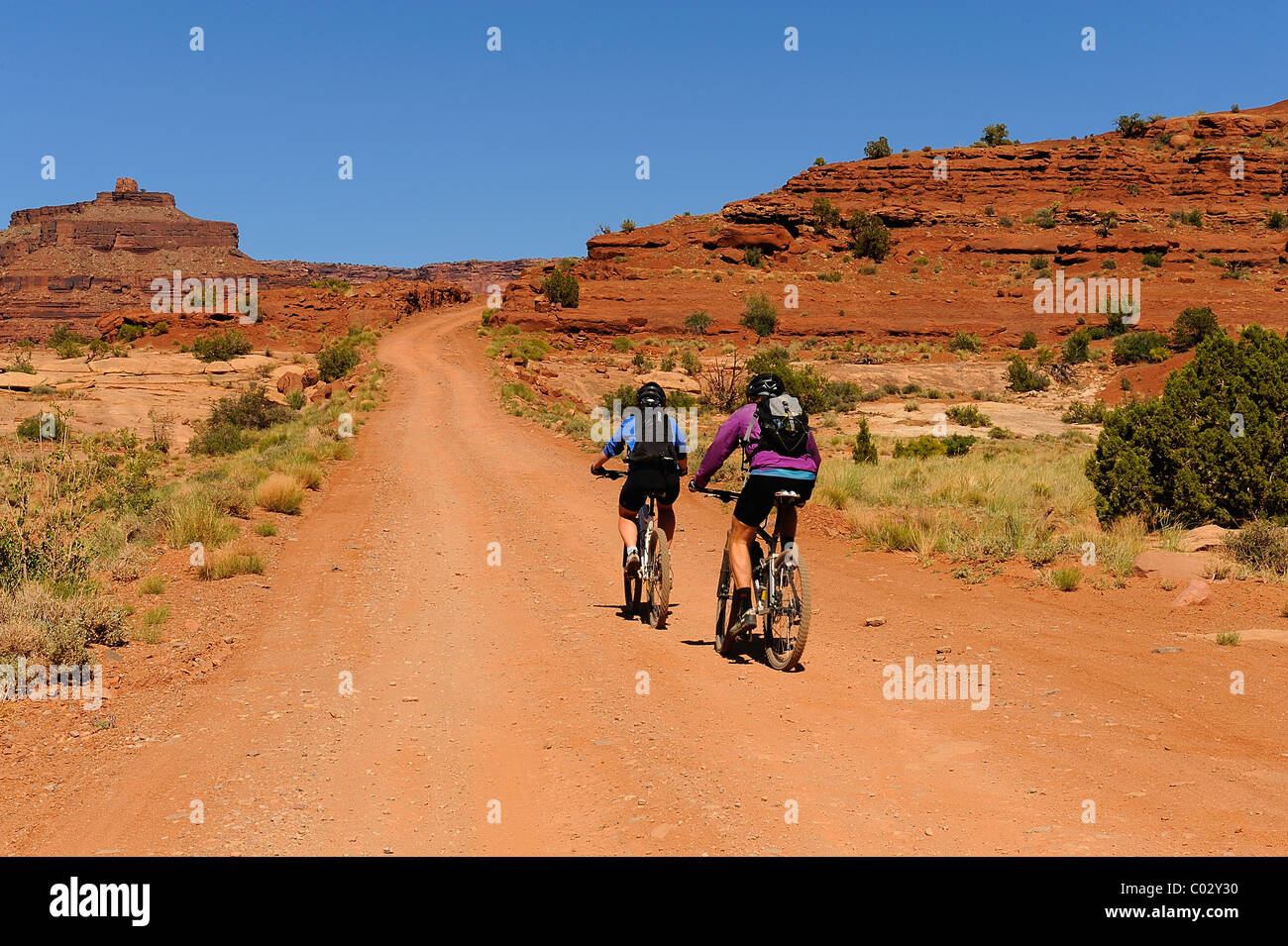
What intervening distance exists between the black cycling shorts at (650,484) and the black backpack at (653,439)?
0.29 feet

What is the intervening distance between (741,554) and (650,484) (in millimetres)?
1326

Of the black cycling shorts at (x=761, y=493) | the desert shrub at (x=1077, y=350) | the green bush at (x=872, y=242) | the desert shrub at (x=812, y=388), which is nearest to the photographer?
the black cycling shorts at (x=761, y=493)

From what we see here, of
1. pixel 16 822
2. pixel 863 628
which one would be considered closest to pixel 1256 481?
pixel 863 628

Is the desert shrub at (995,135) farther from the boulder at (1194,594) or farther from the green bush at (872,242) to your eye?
the boulder at (1194,594)

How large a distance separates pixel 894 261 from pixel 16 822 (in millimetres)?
69475

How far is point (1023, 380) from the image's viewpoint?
37.6m

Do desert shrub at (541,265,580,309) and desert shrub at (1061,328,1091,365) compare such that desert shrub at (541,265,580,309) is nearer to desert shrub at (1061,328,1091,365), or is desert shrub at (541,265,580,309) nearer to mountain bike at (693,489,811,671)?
desert shrub at (1061,328,1091,365)

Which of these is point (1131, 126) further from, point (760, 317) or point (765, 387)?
point (765, 387)

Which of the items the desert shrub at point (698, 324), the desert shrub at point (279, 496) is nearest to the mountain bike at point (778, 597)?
the desert shrub at point (279, 496)

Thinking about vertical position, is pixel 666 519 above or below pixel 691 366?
below

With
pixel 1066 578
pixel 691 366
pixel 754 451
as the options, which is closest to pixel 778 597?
pixel 754 451

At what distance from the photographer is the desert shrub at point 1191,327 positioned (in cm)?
4538
